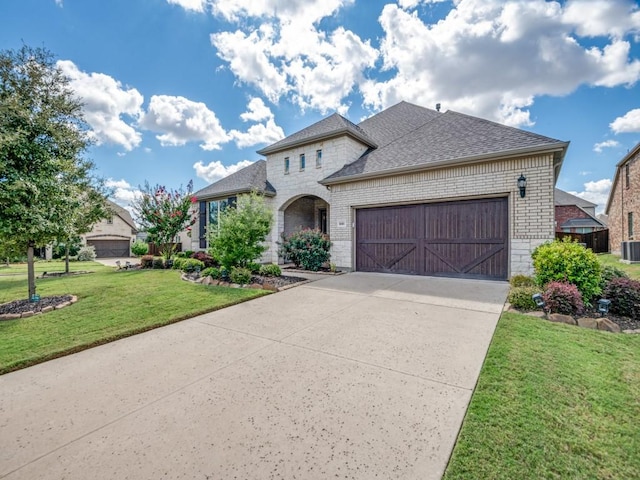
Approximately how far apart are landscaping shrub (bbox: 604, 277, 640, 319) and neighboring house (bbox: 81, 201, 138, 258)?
106ft

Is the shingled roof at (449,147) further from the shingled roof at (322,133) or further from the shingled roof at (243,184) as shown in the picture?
the shingled roof at (243,184)

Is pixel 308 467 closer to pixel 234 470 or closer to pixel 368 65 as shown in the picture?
pixel 234 470

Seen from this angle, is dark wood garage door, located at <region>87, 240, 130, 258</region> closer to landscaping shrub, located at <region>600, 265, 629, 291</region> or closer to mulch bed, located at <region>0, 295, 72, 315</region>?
mulch bed, located at <region>0, 295, 72, 315</region>

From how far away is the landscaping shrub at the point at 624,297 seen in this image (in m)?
4.58

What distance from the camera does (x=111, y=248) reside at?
27.5 meters

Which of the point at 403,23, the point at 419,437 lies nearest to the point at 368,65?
the point at 403,23

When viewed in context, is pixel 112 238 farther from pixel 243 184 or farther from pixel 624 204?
pixel 624 204

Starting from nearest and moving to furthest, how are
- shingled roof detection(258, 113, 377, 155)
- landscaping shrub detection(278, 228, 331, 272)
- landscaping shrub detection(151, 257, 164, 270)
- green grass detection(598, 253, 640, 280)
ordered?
green grass detection(598, 253, 640, 280), landscaping shrub detection(278, 228, 331, 272), shingled roof detection(258, 113, 377, 155), landscaping shrub detection(151, 257, 164, 270)

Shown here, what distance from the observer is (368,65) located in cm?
1162

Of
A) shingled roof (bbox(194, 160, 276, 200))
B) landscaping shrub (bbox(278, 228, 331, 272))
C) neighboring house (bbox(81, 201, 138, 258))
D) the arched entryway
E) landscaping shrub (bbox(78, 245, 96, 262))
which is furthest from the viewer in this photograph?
neighboring house (bbox(81, 201, 138, 258))

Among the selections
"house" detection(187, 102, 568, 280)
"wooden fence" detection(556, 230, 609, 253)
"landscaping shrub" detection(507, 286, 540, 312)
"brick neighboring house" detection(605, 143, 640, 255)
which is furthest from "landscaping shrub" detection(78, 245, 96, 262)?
"brick neighboring house" detection(605, 143, 640, 255)

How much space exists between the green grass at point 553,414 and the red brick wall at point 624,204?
56.1 ft

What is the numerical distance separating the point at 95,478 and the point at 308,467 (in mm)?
1324

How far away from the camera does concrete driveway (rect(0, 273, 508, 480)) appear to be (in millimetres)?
1847
